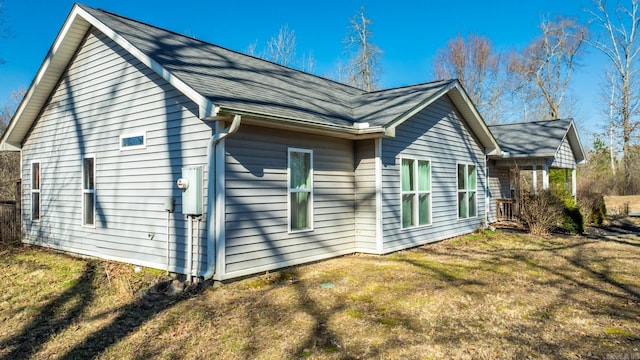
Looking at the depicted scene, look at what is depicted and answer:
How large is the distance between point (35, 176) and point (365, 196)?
8.04 metres

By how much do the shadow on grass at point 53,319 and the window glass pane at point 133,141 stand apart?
2.39 meters

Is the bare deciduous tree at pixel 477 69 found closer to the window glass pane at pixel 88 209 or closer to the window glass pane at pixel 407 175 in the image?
the window glass pane at pixel 407 175

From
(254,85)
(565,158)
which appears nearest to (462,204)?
(254,85)

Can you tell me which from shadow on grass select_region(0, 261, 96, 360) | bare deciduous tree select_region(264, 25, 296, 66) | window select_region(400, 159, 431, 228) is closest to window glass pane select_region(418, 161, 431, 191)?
window select_region(400, 159, 431, 228)

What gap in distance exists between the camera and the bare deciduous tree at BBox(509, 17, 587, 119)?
29.8m

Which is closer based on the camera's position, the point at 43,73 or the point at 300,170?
the point at 300,170

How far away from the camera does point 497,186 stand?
1549cm

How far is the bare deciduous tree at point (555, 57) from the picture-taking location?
29750mm

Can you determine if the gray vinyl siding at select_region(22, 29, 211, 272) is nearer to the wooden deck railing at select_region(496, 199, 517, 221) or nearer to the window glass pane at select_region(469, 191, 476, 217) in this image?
the window glass pane at select_region(469, 191, 476, 217)

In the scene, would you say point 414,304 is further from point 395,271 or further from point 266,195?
point 266,195

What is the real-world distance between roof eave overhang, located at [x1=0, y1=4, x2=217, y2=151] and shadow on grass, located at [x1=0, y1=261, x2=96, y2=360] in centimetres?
321

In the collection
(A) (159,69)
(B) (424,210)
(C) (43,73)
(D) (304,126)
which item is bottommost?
(B) (424,210)

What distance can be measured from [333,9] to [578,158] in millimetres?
16796

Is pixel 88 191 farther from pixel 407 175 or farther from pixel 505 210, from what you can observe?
pixel 505 210
